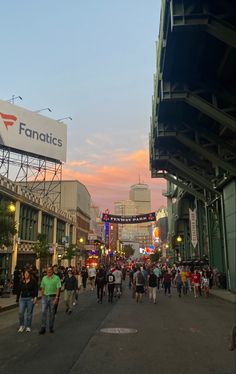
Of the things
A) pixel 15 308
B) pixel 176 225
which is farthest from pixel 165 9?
pixel 176 225

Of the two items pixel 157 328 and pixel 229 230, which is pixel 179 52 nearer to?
pixel 157 328

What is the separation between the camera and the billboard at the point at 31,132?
4331cm

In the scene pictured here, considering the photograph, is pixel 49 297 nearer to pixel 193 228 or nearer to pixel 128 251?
pixel 193 228

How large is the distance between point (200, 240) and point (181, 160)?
1279cm

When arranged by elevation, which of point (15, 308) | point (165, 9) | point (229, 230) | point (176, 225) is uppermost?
point (165, 9)

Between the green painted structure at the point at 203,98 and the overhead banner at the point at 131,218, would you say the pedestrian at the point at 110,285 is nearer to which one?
the green painted structure at the point at 203,98

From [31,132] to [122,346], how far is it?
3958cm

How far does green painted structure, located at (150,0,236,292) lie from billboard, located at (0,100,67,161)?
16264 millimetres

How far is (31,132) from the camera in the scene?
151 feet

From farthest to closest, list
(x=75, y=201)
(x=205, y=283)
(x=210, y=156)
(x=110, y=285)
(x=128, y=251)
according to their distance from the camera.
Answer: (x=128, y=251) < (x=75, y=201) < (x=205, y=283) < (x=210, y=156) < (x=110, y=285)

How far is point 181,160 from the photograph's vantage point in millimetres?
34000

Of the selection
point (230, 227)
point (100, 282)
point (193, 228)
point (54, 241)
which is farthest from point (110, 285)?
point (54, 241)

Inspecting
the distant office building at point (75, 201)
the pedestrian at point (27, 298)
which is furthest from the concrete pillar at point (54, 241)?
the pedestrian at point (27, 298)

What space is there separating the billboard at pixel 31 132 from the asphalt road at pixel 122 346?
31.7m
